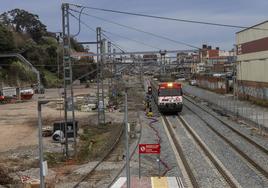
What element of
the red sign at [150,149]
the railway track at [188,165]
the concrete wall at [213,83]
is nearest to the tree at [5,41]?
the concrete wall at [213,83]

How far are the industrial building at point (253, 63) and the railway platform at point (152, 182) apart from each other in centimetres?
3880

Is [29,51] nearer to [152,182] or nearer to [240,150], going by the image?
[240,150]

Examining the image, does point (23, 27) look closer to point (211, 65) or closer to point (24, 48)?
point (24, 48)

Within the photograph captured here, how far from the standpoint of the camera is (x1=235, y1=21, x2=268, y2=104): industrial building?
201ft

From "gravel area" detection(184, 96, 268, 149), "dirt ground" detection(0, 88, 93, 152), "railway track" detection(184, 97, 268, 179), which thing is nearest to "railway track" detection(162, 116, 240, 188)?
"railway track" detection(184, 97, 268, 179)

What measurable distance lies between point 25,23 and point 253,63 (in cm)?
10447

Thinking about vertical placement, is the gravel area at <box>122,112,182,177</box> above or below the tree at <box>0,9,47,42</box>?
below

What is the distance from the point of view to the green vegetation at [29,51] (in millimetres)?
106875

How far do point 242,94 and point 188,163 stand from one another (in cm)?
A: 4763

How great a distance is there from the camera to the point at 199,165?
25469 mm

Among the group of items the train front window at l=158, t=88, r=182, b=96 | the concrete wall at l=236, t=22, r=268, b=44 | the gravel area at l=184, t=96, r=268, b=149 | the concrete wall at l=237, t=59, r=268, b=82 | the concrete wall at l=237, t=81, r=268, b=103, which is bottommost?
the gravel area at l=184, t=96, r=268, b=149

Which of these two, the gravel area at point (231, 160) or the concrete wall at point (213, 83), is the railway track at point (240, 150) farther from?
the concrete wall at point (213, 83)

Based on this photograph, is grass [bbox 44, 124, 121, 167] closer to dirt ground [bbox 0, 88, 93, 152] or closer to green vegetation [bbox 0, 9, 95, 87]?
dirt ground [bbox 0, 88, 93, 152]

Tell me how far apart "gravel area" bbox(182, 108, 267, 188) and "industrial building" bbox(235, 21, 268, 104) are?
22.4m
